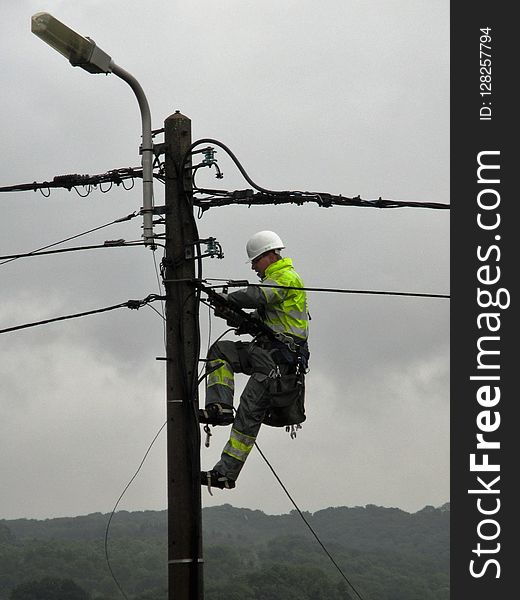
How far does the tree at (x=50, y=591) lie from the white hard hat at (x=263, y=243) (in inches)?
4321

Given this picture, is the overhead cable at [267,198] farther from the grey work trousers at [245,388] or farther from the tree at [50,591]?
the tree at [50,591]

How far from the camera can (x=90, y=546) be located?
136 metres

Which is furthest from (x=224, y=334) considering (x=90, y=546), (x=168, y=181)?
(x=90, y=546)

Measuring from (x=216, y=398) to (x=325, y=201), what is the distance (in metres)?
2.49

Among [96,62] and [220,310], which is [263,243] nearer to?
[220,310]

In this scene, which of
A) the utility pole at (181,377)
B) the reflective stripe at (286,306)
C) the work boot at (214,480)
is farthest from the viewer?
the reflective stripe at (286,306)

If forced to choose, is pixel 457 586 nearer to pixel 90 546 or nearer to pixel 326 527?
pixel 326 527

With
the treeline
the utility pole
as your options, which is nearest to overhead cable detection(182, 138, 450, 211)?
the utility pole

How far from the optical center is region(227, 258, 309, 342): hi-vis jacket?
12156mm

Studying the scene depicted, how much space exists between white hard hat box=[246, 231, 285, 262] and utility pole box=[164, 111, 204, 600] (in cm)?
98

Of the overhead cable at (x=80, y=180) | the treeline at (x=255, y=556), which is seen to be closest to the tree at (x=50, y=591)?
the treeline at (x=255, y=556)

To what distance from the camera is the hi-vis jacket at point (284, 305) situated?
12156mm

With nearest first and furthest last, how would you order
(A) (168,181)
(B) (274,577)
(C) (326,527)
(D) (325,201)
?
(A) (168,181), (D) (325,201), (C) (326,527), (B) (274,577)

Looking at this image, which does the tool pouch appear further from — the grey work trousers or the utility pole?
the utility pole
